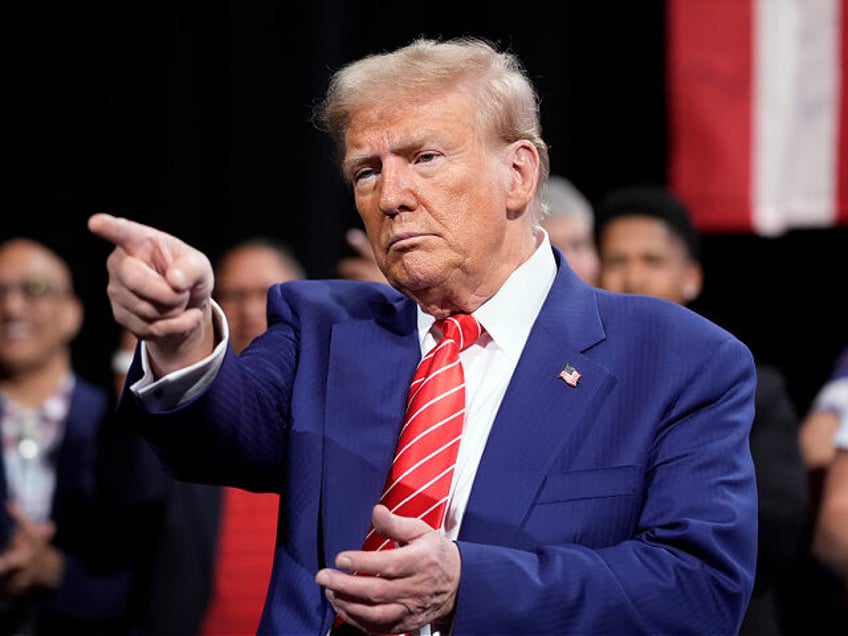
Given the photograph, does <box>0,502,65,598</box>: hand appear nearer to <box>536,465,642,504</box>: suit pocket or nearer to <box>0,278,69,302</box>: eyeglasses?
<box>0,278,69,302</box>: eyeglasses

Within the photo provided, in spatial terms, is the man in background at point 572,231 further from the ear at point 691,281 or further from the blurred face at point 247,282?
the blurred face at point 247,282

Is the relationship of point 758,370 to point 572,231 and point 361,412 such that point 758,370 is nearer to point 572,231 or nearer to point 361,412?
point 572,231

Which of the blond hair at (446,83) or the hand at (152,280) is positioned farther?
the blond hair at (446,83)

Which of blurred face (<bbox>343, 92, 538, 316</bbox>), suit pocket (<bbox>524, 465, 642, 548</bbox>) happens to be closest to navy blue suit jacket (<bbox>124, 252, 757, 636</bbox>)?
suit pocket (<bbox>524, 465, 642, 548</bbox>)

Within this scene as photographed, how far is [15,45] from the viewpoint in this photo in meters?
4.25

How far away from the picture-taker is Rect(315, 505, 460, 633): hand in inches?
58.4

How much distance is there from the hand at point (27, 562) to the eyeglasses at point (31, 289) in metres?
0.75

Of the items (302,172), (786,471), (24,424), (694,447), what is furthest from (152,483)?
(694,447)

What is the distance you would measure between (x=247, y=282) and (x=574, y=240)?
89 centimetres

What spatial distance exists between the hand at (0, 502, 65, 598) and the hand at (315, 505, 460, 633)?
202 centimetres

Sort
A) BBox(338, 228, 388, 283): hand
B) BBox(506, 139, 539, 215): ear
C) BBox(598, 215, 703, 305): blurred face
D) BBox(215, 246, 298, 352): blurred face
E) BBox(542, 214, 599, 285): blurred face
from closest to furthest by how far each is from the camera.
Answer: BBox(506, 139, 539, 215): ear
BBox(338, 228, 388, 283): hand
BBox(598, 215, 703, 305): blurred face
BBox(542, 214, 599, 285): blurred face
BBox(215, 246, 298, 352): blurred face

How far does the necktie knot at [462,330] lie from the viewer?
188 cm

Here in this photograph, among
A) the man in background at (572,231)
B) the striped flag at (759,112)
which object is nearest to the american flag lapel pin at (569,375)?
the man in background at (572,231)

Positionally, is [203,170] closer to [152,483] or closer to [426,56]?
[152,483]
